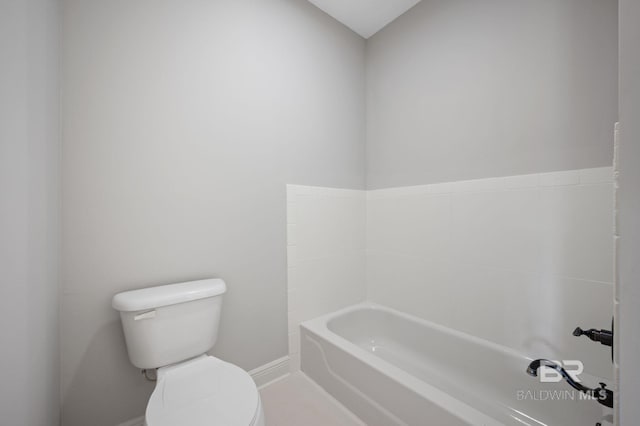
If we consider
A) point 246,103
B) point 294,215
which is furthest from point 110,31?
point 294,215

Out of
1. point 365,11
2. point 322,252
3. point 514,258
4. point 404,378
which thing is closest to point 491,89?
point 514,258

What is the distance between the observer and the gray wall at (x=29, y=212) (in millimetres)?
706

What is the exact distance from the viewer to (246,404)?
34.3 inches

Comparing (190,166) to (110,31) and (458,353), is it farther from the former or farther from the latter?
(458,353)

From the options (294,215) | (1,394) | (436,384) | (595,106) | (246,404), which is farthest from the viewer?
(294,215)

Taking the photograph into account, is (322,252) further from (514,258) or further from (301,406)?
(514,258)

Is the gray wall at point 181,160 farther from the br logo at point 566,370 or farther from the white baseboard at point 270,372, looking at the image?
the br logo at point 566,370

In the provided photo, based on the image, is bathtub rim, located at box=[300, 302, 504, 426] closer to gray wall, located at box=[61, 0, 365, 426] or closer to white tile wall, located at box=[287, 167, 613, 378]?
white tile wall, located at box=[287, 167, 613, 378]

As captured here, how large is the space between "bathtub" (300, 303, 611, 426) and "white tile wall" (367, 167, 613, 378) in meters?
0.13

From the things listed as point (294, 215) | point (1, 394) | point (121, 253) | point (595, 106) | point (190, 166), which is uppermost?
point (595, 106)

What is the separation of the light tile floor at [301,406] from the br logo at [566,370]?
91 cm

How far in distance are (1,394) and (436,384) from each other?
1.85m

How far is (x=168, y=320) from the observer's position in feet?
3.66

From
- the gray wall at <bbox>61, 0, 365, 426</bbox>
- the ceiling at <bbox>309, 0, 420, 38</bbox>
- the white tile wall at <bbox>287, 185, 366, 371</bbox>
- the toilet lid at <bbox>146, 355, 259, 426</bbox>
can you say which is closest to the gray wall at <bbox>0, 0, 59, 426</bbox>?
the gray wall at <bbox>61, 0, 365, 426</bbox>
